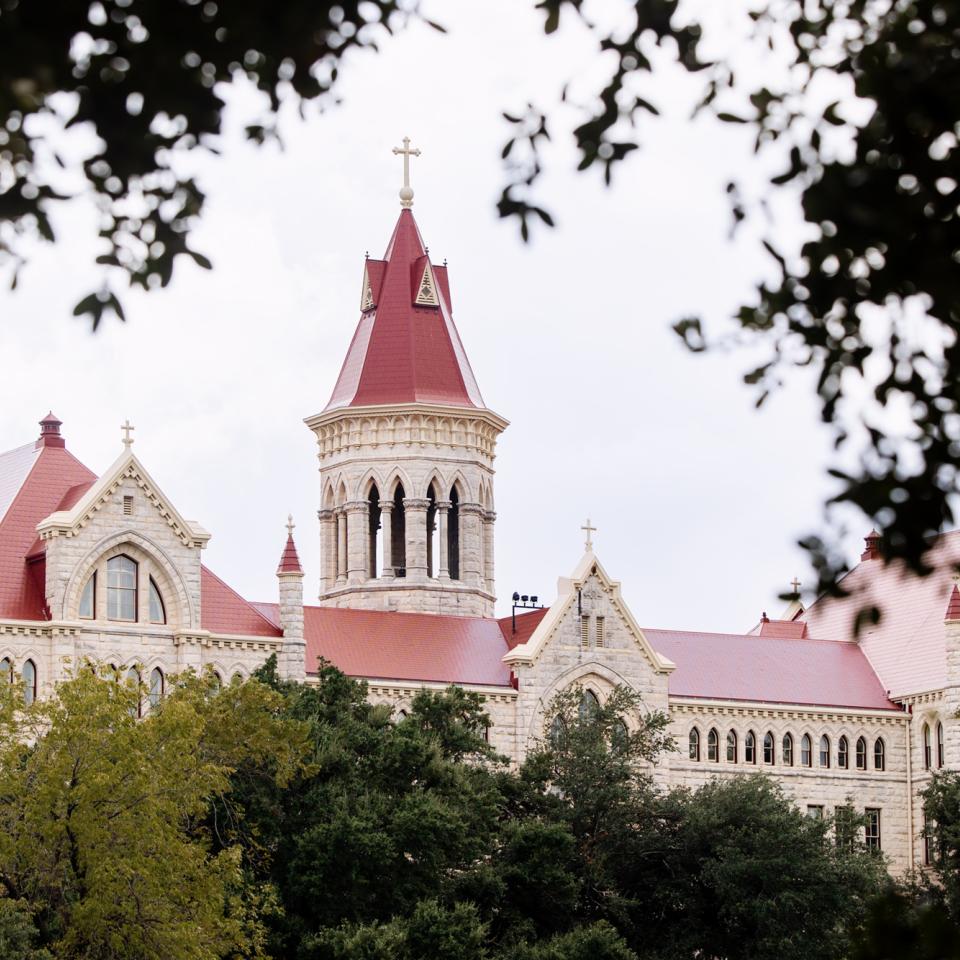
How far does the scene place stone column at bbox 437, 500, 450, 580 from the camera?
81.2 meters

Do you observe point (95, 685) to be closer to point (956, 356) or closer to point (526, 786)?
point (526, 786)

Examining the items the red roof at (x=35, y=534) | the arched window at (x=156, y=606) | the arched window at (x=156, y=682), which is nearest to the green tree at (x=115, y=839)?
the red roof at (x=35, y=534)

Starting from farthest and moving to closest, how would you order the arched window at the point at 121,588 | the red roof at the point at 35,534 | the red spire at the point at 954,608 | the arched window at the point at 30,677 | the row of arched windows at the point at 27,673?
the red spire at the point at 954,608 < the arched window at the point at 121,588 < the red roof at the point at 35,534 < the arched window at the point at 30,677 < the row of arched windows at the point at 27,673

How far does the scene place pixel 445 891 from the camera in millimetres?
51281

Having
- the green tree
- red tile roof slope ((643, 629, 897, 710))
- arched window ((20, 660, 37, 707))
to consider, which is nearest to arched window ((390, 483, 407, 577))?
red tile roof slope ((643, 629, 897, 710))

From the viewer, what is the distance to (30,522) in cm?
6456

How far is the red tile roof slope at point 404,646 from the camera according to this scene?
70.7 m

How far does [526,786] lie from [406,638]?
15141 mm

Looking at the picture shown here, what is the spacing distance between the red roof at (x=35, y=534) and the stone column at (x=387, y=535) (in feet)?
43.5

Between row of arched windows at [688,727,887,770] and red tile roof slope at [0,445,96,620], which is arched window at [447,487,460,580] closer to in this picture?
row of arched windows at [688,727,887,770]

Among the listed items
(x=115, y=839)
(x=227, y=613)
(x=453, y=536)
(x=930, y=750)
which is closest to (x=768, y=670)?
(x=930, y=750)

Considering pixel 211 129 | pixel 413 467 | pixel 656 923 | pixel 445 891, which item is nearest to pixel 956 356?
pixel 211 129

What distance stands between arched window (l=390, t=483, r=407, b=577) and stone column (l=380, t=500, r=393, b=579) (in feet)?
0.26

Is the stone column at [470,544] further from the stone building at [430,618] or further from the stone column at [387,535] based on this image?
the stone column at [387,535]
